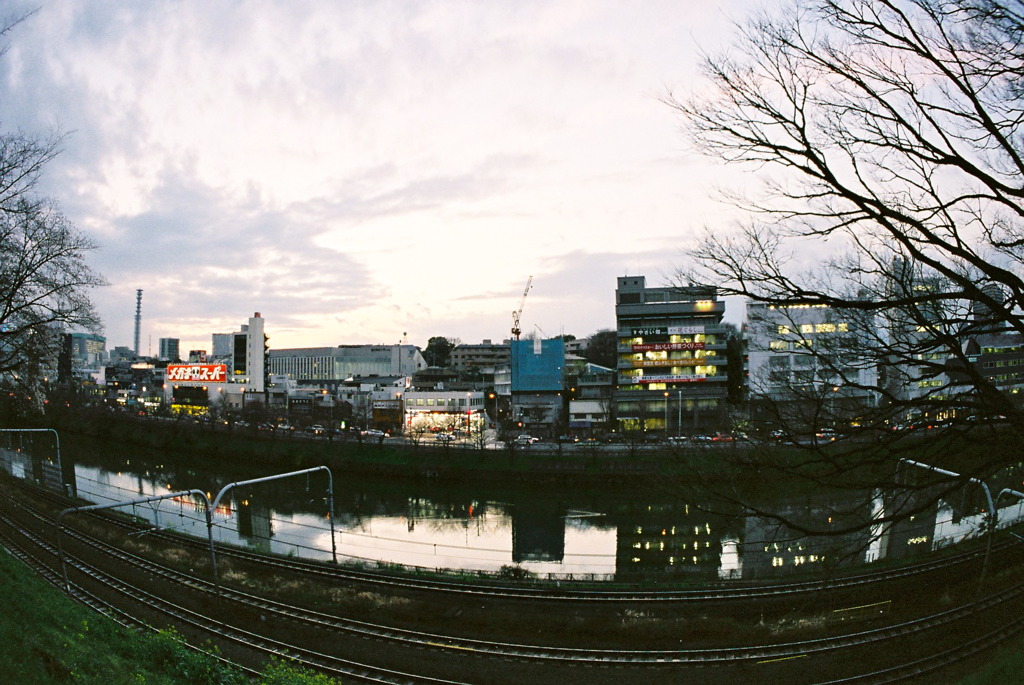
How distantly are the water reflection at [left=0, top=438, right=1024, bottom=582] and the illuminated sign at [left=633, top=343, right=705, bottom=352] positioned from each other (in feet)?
72.5

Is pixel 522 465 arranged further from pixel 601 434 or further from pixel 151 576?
pixel 151 576

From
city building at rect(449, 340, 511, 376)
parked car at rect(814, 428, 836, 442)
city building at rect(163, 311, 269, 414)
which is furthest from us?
city building at rect(449, 340, 511, 376)

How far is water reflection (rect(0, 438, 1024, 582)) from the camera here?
1812cm

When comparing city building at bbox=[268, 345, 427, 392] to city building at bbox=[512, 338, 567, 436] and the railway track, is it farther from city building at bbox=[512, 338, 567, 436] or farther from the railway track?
the railway track

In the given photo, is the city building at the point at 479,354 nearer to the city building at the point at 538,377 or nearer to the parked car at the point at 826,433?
the city building at the point at 538,377

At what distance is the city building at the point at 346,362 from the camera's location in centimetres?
10531

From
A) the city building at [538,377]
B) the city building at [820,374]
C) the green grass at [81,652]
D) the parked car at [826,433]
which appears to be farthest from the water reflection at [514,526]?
the city building at [538,377]

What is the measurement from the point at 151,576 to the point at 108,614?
3542mm

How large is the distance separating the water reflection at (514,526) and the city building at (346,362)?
225 ft

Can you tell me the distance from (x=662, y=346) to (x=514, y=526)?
29053 mm

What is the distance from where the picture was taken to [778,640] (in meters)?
10.6

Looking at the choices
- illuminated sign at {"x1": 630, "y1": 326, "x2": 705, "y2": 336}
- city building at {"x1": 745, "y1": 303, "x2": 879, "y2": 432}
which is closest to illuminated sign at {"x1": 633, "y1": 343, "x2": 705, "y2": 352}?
illuminated sign at {"x1": 630, "y1": 326, "x2": 705, "y2": 336}

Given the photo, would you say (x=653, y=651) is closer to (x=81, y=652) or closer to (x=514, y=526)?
(x=81, y=652)

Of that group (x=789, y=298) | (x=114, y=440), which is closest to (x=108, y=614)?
(x=789, y=298)
